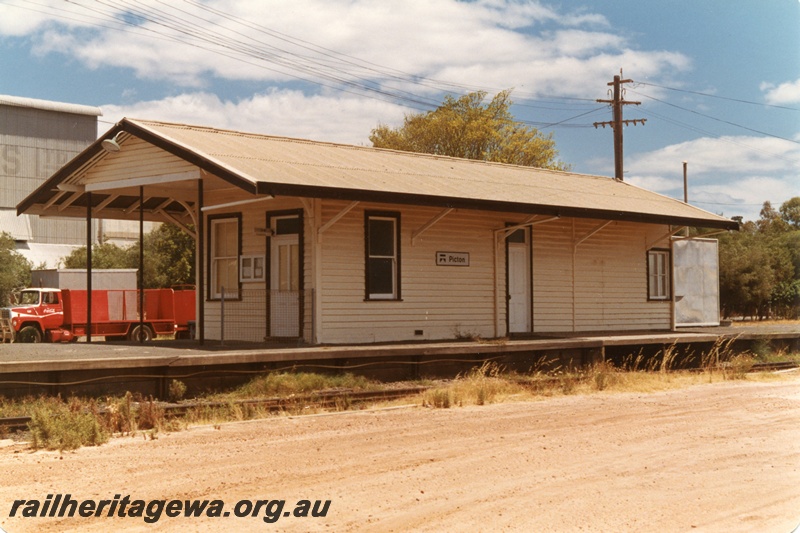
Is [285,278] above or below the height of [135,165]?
below

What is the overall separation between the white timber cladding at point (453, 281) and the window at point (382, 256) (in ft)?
0.42

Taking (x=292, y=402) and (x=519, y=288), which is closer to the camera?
(x=292, y=402)

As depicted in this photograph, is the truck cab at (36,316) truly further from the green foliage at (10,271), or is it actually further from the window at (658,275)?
the green foliage at (10,271)

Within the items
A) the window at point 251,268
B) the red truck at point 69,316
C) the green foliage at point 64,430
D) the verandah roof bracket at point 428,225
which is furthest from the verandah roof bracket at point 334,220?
the red truck at point 69,316

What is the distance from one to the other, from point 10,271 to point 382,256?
123 feet

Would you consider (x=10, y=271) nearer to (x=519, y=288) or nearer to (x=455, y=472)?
(x=519, y=288)

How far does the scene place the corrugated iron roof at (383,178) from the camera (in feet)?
53.7

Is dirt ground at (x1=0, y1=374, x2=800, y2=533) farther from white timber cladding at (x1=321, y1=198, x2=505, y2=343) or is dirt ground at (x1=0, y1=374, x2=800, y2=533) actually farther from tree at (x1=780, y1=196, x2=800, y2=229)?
tree at (x1=780, y1=196, x2=800, y2=229)

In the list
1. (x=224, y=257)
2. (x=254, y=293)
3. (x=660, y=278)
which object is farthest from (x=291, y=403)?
(x=660, y=278)

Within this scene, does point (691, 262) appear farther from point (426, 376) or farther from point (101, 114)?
point (101, 114)

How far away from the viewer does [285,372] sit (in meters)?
14.8

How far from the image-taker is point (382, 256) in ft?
61.3

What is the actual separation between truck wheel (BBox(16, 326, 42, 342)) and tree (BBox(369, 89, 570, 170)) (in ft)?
92.3

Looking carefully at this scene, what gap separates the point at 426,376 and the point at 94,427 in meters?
7.32
